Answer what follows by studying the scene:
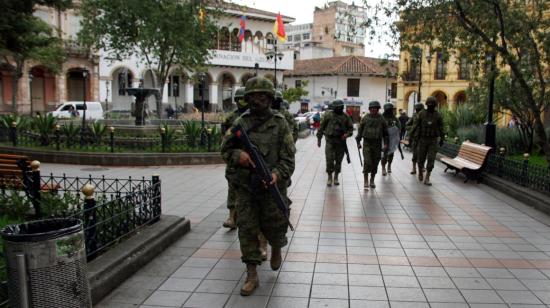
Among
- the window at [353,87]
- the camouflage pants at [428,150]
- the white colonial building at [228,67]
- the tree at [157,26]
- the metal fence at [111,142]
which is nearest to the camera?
the camouflage pants at [428,150]

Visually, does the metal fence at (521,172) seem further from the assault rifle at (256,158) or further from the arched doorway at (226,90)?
the arched doorway at (226,90)

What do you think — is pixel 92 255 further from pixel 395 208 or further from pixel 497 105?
pixel 497 105

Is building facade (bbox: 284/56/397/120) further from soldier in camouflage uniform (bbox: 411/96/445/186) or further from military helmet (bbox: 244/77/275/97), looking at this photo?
military helmet (bbox: 244/77/275/97)

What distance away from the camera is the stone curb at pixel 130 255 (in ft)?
14.3

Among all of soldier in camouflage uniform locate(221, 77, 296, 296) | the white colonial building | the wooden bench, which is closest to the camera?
soldier in camouflage uniform locate(221, 77, 296, 296)

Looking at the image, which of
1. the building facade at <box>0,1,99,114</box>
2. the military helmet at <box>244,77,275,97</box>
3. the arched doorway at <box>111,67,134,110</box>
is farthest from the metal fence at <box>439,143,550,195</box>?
the arched doorway at <box>111,67,134,110</box>

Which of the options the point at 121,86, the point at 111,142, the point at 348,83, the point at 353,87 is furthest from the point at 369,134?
the point at 353,87

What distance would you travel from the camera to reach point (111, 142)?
44.1 ft

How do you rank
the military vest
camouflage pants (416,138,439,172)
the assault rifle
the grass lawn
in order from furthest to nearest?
the grass lawn, camouflage pants (416,138,439,172), the military vest, the assault rifle

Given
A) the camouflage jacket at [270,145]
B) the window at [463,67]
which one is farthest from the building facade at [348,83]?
the camouflage jacket at [270,145]

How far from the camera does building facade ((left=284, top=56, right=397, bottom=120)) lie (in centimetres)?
5078

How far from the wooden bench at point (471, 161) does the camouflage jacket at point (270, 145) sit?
25.0ft

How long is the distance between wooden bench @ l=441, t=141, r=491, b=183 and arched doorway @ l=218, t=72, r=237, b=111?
32.8 m

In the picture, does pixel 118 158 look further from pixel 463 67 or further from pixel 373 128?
pixel 463 67
